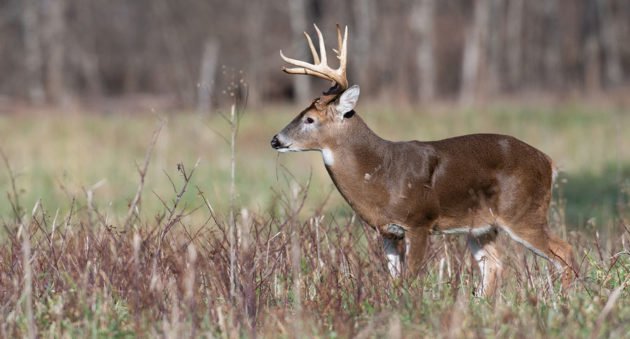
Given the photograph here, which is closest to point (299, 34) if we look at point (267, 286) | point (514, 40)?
point (514, 40)

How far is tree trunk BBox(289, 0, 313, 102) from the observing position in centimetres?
2822

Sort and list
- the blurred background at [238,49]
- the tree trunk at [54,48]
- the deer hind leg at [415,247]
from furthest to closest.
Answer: the blurred background at [238,49], the tree trunk at [54,48], the deer hind leg at [415,247]

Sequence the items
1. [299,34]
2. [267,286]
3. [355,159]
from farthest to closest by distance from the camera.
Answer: [299,34] → [355,159] → [267,286]

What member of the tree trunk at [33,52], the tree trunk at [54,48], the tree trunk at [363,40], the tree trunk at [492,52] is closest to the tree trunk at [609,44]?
the tree trunk at [492,52]

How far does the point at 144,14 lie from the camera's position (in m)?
32.3

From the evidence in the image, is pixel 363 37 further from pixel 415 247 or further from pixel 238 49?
pixel 415 247

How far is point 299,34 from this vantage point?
2812 cm

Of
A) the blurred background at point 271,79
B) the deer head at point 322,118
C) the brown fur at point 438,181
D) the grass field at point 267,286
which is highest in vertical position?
the blurred background at point 271,79

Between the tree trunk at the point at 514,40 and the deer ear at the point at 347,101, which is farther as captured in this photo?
the tree trunk at the point at 514,40

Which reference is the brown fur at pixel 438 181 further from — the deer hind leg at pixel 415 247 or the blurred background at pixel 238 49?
the blurred background at pixel 238 49

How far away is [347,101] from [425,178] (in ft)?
2.16

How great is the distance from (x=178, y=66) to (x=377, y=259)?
2564cm

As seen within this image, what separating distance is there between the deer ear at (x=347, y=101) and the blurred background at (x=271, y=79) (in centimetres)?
708

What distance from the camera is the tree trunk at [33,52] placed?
27859 mm
